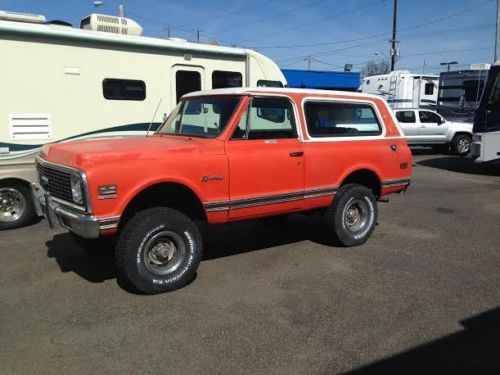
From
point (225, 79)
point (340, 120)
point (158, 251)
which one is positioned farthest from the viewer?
point (225, 79)

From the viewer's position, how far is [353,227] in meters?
6.60

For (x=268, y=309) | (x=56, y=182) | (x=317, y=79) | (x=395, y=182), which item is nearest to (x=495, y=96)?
(x=317, y=79)

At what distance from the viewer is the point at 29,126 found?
7.18 m

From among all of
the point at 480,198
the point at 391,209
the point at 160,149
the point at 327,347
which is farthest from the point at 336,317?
the point at 480,198

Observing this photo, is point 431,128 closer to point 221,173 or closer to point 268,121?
point 268,121

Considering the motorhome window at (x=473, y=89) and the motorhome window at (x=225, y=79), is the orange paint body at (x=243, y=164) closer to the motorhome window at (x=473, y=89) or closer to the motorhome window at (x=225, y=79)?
the motorhome window at (x=225, y=79)

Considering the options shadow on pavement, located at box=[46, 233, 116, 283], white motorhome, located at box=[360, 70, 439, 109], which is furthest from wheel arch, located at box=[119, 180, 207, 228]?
white motorhome, located at box=[360, 70, 439, 109]

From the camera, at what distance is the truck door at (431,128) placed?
18469 mm

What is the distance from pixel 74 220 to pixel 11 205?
3.47 m

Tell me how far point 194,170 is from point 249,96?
3.71 feet

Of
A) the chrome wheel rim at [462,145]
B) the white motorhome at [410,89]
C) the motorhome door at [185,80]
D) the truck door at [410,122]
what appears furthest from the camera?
the white motorhome at [410,89]

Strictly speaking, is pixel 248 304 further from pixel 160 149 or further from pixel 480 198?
pixel 480 198

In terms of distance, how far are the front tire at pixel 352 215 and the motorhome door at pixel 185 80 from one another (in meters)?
3.59

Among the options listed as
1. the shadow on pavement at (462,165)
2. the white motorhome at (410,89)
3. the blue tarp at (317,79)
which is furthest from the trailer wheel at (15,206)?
the white motorhome at (410,89)
